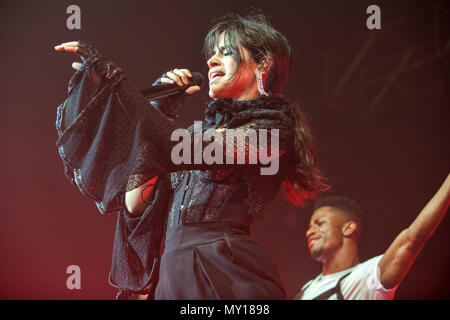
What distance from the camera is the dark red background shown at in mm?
2303

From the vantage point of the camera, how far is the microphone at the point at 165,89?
4.97ft

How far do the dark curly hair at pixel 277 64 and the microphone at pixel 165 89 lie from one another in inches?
5.1

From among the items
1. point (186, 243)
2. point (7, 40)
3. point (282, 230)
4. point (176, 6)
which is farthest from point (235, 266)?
point (7, 40)

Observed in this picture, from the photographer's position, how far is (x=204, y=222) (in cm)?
143

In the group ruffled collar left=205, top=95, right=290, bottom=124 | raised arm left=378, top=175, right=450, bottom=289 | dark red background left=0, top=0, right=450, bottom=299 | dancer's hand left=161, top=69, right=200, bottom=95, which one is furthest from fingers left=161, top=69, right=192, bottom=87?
raised arm left=378, top=175, right=450, bottom=289

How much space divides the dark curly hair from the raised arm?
25.9 inches

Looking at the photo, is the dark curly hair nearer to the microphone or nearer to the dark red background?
the microphone

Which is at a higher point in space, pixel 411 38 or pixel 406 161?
pixel 411 38

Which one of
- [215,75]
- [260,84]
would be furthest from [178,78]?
[260,84]

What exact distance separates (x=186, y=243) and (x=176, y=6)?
4.45 ft

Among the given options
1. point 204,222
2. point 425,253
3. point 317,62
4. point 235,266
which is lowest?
point 425,253

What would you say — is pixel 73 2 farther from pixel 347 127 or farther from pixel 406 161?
pixel 406 161

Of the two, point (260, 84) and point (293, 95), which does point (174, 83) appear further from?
point (293, 95)

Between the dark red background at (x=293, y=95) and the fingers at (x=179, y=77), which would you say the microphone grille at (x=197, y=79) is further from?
the dark red background at (x=293, y=95)
